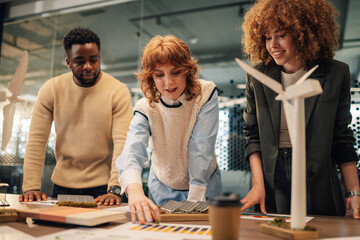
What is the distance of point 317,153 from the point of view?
4.49 feet

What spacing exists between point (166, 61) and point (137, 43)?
2.39 m

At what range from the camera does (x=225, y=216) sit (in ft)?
2.13

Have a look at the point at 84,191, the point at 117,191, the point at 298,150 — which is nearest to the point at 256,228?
the point at 298,150

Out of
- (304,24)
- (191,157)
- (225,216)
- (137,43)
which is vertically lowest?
(225,216)

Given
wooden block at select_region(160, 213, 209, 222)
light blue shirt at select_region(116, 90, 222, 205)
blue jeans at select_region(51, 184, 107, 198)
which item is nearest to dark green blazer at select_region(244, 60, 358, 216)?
light blue shirt at select_region(116, 90, 222, 205)

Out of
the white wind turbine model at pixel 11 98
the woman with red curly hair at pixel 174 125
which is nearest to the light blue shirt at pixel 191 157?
the woman with red curly hair at pixel 174 125

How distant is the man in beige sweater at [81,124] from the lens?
1909 mm

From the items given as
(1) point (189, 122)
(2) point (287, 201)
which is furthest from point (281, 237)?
(1) point (189, 122)

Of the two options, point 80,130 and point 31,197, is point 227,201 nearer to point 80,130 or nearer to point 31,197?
point 31,197

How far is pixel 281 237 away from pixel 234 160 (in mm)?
2246

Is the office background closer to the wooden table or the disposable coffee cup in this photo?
the wooden table

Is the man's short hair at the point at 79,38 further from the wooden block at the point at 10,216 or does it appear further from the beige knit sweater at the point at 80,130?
the wooden block at the point at 10,216

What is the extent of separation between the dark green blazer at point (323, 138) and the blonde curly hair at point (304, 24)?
0.24 feet

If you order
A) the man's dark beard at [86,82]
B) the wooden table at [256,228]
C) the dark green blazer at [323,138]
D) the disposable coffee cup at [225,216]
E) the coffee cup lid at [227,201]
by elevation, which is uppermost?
the man's dark beard at [86,82]
